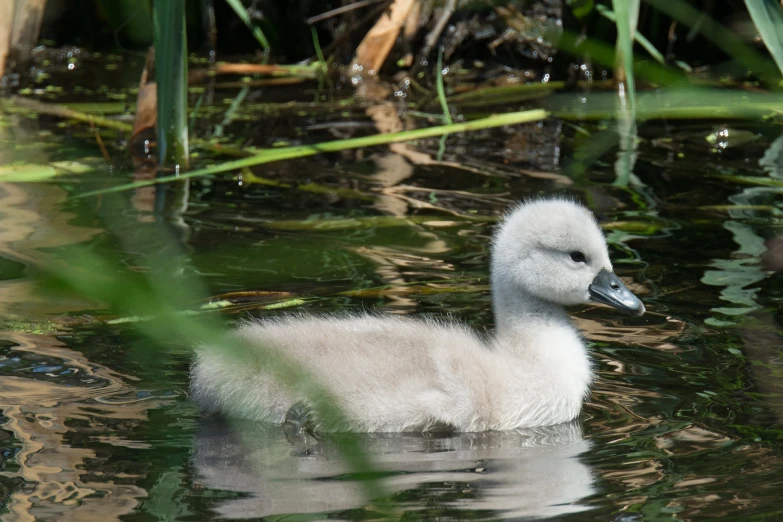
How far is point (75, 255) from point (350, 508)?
1.18 metres

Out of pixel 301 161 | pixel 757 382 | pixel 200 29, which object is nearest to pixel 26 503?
pixel 757 382

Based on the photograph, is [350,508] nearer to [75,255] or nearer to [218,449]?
[218,449]

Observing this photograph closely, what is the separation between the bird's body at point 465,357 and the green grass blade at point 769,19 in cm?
75

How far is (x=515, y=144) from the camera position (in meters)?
6.97

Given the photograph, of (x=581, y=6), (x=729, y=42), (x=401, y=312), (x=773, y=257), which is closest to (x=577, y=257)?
(x=401, y=312)

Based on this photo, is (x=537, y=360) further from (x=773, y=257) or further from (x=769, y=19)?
(x=773, y=257)

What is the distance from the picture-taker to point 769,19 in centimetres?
389

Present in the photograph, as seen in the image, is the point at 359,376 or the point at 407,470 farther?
the point at 359,376

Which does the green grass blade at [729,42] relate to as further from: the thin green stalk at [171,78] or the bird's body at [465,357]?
the thin green stalk at [171,78]

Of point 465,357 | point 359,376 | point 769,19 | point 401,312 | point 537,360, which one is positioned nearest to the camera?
point 359,376

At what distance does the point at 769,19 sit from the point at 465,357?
4.76 feet

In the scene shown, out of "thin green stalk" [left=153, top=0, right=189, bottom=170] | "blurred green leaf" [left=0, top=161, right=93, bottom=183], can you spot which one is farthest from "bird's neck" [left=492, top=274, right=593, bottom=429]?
"blurred green leaf" [left=0, top=161, right=93, bottom=183]

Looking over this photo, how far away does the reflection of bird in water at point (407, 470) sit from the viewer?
2730mm

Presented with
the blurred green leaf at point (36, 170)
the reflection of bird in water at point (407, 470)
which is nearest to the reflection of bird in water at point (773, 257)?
the reflection of bird in water at point (407, 470)
